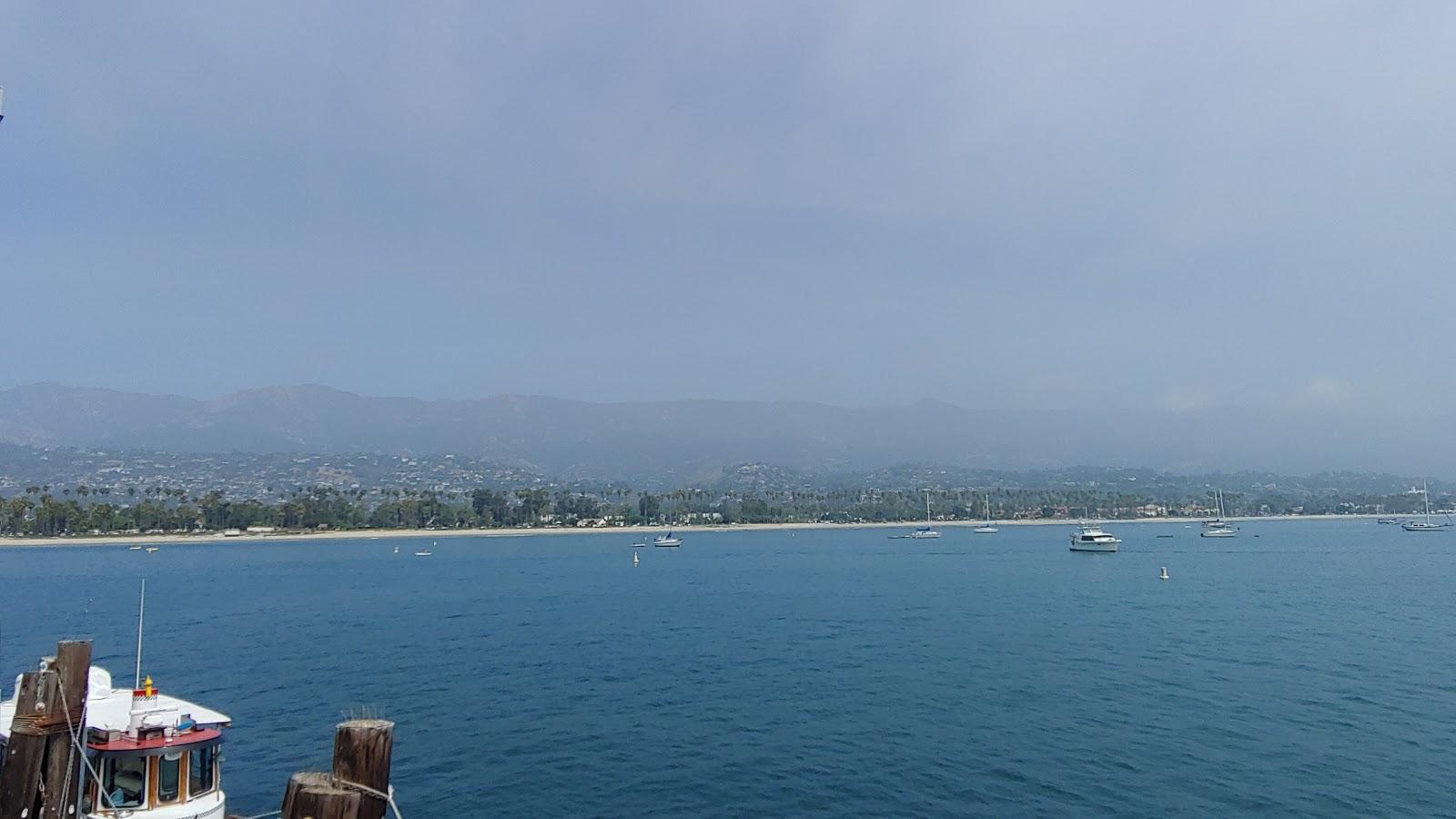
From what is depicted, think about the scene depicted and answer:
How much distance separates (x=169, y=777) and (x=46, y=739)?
10.4ft

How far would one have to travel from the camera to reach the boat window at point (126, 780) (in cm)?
1526

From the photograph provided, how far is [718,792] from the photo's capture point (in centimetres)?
2547

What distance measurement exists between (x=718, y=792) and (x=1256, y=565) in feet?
360

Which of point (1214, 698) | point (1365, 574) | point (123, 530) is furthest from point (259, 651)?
point (123, 530)

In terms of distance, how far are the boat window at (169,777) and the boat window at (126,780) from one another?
0.22m

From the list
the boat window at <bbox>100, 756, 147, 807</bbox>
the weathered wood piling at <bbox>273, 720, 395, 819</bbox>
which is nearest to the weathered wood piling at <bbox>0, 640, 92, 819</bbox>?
the boat window at <bbox>100, 756, 147, 807</bbox>

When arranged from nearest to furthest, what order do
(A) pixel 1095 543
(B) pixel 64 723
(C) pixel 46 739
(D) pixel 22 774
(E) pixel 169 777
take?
(D) pixel 22 774, (C) pixel 46 739, (B) pixel 64 723, (E) pixel 169 777, (A) pixel 1095 543

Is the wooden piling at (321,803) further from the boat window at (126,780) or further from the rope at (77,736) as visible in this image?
the boat window at (126,780)

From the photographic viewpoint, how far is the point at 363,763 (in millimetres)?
7336

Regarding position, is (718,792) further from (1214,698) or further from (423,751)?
(1214,698)

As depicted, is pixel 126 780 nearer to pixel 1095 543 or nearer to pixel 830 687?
pixel 830 687

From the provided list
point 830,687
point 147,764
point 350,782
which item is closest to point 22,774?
point 147,764

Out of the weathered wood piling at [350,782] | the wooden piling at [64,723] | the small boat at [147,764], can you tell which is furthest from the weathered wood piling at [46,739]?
the weathered wood piling at [350,782]

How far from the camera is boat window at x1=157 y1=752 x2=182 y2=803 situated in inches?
609
